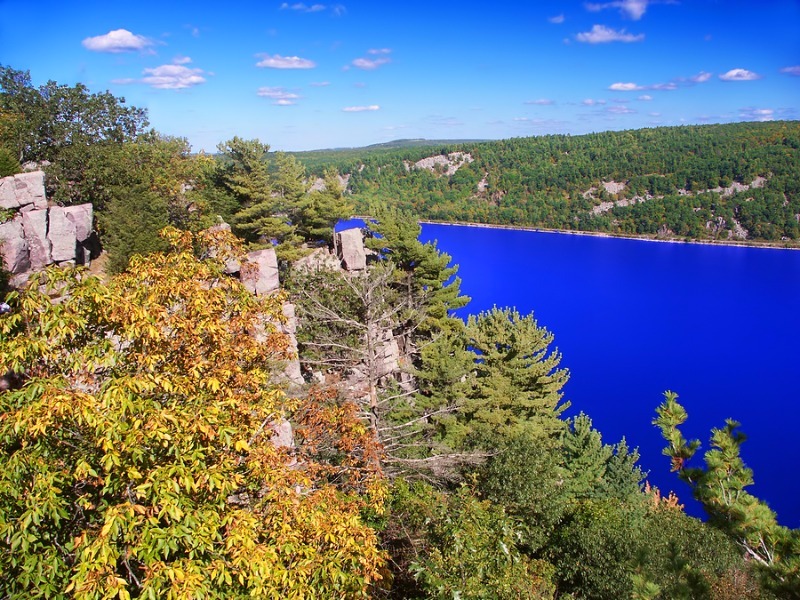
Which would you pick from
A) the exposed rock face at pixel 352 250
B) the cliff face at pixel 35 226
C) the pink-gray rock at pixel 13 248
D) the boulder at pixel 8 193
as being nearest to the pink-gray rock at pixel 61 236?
the cliff face at pixel 35 226

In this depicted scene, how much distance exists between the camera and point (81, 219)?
1415 cm

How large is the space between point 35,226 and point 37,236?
0.24 meters

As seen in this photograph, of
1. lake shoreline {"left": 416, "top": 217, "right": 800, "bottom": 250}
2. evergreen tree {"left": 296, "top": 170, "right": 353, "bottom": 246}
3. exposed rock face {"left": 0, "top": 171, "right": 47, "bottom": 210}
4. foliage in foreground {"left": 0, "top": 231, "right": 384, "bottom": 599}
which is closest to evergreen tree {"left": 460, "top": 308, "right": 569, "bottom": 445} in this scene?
evergreen tree {"left": 296, "top": 170, "right": 353, "bottom": 246}

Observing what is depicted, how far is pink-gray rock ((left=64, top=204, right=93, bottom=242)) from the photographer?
13922 millimetres

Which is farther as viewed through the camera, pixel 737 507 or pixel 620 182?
pixel 620 182

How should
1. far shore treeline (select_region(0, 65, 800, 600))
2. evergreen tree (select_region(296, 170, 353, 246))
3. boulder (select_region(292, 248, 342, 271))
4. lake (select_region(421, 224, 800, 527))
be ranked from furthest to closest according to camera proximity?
lake (select_region(421, 224, 800, 527))
evergreen tree (select_region(296, 170, 353, 246))
boulder (select_region(292, 248, 342, 271))
far shore treeline (select_region(0, 65, 800, 600))

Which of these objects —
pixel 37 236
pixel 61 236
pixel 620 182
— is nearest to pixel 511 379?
pixel 61 236

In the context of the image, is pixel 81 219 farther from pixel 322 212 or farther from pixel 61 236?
pixel 322 212

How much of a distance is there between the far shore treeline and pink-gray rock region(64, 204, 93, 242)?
2.03ft

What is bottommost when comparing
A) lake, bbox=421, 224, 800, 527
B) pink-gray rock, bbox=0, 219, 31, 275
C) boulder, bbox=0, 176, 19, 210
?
lake, bbox=421, 224, 800, 527

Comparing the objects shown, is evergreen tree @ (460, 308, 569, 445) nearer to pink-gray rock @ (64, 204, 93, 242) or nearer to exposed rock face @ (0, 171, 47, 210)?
pink-gray rock @ (64, 204, 93, 242)

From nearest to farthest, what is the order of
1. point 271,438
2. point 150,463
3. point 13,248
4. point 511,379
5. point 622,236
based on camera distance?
point 150,463
point 271,438
point 13,248
point 511,379
point 622,236

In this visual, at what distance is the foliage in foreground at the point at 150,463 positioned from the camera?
2.89 m

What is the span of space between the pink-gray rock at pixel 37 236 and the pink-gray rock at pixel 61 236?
203 millimetres
